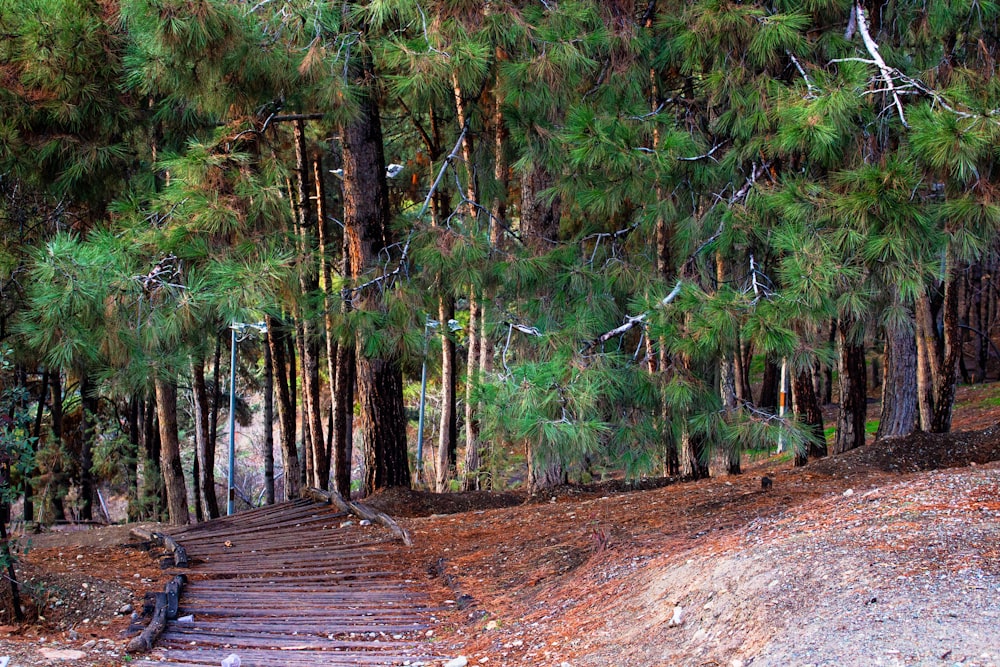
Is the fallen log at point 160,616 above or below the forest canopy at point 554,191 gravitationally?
below

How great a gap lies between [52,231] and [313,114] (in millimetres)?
3290

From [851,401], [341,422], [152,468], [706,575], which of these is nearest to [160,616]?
[706,575]

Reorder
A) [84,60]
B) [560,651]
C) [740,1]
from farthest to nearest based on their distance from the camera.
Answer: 1. [84,60]
2. [740,1]
3. [560,651]

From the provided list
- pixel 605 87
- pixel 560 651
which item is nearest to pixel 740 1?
pixel 605 87

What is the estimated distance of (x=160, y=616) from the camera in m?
A: 5.99

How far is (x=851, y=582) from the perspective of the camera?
4699 mm

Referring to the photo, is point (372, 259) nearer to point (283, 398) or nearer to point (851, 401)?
point (283, 398)

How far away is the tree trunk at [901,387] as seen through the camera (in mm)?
10352

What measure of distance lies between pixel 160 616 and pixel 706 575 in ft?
11.3

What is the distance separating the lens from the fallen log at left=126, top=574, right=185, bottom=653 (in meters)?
5.49

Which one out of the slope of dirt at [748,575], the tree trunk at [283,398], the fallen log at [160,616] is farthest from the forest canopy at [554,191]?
the tree trunk at [283,398]

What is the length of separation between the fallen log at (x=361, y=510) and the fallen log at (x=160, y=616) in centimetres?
219

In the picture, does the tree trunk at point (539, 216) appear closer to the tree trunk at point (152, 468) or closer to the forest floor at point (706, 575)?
the forest floor at point (706, 575)

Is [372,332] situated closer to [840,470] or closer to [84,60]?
[84,60]
